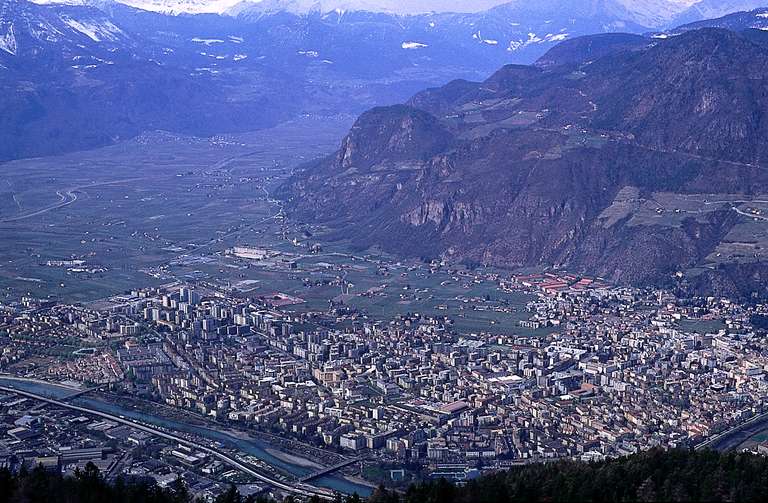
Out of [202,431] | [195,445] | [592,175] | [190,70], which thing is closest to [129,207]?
[592,175]

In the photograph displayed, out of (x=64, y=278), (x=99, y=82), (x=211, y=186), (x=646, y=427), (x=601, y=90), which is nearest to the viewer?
(x=646, y=427)

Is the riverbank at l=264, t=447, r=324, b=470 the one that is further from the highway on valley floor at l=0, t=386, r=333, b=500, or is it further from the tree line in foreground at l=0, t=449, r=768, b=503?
the tree line in foreground at l=0, t=449, r=768, b=503

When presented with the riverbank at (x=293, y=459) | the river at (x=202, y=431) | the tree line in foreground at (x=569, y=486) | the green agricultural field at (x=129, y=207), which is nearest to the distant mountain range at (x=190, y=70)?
the green agricultural field at (x=129, y=207)

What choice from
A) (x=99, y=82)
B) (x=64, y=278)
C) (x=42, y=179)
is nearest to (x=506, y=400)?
(x=64, y=278)

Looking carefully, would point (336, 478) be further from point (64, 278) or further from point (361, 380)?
point (64, 278)

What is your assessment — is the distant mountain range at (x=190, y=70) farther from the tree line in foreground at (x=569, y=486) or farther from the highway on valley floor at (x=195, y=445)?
the tree line in foreground at (x=569, y=486)

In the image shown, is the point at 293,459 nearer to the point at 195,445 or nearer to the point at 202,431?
the point at 195,445
